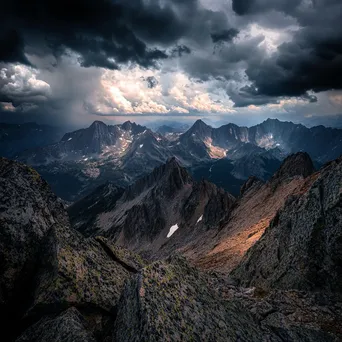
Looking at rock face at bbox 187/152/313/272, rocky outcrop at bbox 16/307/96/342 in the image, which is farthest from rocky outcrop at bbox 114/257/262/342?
rock face at bbox 187/152/313/272

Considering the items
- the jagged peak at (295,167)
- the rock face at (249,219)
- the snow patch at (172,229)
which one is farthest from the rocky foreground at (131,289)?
the snow patch at (172,229)

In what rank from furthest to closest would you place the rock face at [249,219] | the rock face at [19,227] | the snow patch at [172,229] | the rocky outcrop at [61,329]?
1. the snow patch at [172,229]
2. the rock face at [249,219]
3. the rock face at [19,227]
4. the rocky outcrop at [61,329]

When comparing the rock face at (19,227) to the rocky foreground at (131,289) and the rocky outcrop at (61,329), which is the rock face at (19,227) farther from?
the rocky outcrop at (61,329)

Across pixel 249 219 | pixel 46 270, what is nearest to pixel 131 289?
pixel 46 270

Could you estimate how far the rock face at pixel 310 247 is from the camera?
46.8 feet

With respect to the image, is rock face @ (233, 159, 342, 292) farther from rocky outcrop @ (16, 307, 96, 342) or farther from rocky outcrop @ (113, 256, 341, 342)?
rocky outcrop @ (16, 307, 96, 342)

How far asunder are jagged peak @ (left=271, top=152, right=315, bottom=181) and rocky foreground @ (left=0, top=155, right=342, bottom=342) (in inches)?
3128

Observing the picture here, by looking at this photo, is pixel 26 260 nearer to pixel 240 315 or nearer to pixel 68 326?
pixel 68 326

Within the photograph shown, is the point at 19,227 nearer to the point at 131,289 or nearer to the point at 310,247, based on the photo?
the point at 131,289

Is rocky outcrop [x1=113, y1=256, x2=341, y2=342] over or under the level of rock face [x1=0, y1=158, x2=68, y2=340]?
under

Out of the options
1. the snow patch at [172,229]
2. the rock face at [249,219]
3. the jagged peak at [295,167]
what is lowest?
the snow patch at [172,229]

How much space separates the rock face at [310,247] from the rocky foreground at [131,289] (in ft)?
0.22

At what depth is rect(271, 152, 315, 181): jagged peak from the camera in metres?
90.9

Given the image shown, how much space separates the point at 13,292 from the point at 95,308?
3518 mm
